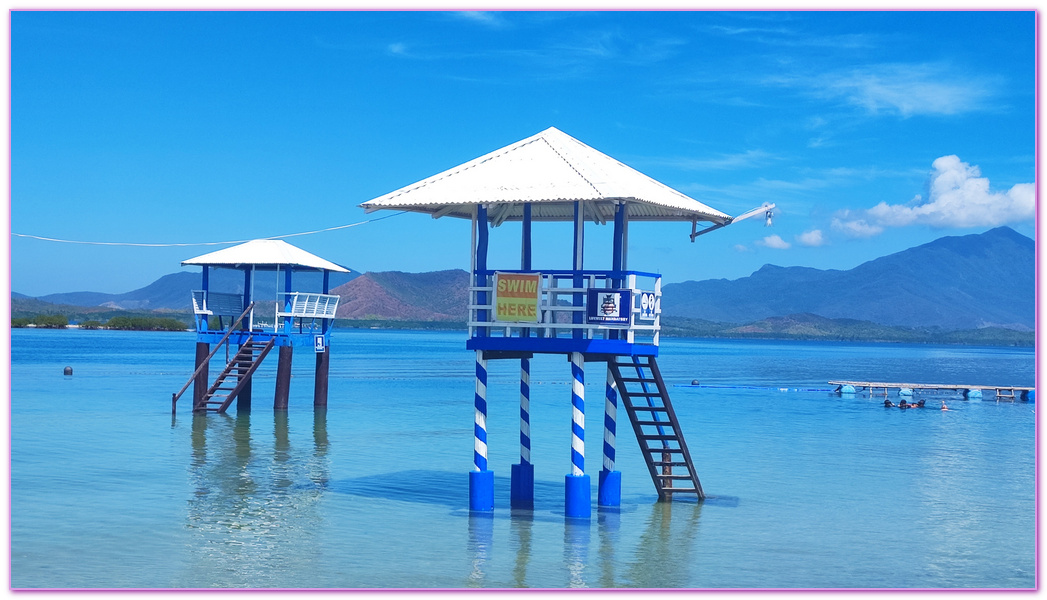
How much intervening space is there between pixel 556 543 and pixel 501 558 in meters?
1.20

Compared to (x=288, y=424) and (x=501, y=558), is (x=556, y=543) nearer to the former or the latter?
(x=501, y=558)

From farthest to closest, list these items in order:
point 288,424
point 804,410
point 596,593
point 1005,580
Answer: point 804,410, point 288,424, point 1005,580, point 596,593

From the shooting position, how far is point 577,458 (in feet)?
58.0

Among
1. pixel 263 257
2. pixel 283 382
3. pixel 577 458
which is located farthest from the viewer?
pixel 283 382

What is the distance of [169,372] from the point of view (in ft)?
226

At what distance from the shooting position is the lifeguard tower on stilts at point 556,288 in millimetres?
17375

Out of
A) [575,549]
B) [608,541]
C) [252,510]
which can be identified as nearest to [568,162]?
[608,541]

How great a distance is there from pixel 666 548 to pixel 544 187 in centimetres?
547

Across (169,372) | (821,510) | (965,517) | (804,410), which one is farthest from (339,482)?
(169,372)

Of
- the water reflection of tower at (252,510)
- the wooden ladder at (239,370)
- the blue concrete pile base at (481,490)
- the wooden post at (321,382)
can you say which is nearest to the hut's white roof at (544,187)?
the blue concrete pile base at (481,490)

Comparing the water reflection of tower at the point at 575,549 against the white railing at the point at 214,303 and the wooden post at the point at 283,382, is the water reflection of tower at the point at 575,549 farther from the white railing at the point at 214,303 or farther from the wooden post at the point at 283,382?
the wooden post at the point at 283,382

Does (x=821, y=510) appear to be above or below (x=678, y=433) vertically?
below

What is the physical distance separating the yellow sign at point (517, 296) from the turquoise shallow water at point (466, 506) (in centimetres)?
312

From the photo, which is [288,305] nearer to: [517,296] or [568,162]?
[568,162]
